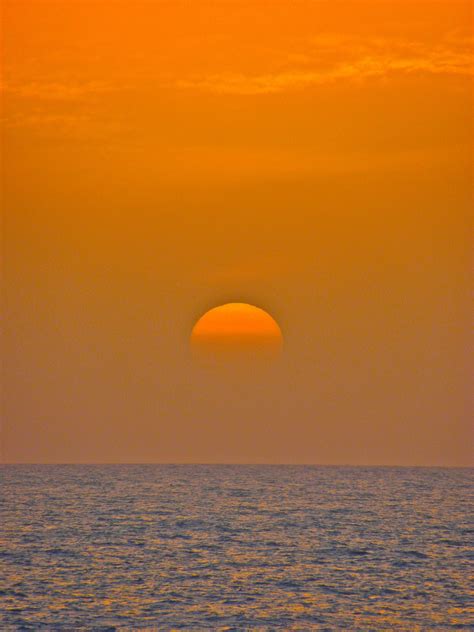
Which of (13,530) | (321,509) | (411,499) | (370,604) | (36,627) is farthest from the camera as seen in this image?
(411,499)

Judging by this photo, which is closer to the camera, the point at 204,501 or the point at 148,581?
the point at 148,581

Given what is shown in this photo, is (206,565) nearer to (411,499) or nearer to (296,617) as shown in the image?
(296,617)

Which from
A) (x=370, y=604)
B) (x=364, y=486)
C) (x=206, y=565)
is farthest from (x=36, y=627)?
(x=364, y=486)

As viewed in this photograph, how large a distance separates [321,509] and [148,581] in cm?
6468

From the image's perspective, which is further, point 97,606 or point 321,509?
point 321,509

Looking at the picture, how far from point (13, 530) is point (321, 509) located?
44.3 meters

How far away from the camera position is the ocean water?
170 ft

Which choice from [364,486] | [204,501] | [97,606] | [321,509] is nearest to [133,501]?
[204,501]

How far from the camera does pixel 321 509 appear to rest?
12488cm

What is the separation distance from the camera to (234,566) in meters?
69.8

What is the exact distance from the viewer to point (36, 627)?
48594 millimetres

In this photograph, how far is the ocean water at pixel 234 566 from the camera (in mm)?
51906

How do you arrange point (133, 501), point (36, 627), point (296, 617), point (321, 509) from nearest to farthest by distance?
point (36, 627) < point (296, 617) < point (321, 509) < point (133, 501)

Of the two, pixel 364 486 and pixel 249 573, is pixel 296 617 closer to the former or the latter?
pixel 249 573
